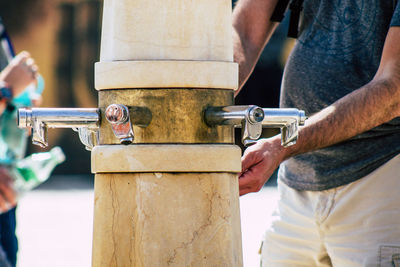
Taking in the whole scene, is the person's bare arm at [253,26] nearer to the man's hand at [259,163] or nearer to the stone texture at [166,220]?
the man's hand at [259,163]

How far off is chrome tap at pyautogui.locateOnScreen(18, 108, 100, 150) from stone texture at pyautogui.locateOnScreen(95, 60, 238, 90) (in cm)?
7

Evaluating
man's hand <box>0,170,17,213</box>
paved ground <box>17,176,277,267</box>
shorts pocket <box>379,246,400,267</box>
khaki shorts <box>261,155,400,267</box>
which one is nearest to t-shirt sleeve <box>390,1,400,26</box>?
khaki shorts <box>261,155,400,267</box>

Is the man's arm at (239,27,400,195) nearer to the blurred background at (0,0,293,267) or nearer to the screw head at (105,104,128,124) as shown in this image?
the screw head at (105,104,128,124)

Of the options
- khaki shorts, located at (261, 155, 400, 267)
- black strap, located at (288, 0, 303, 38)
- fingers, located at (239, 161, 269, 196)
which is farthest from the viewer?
black strap, located at (288, 0, 303, 38)

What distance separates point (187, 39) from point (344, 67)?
1007 mm

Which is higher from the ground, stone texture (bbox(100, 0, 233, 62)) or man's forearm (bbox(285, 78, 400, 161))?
stone texture (bbox(100, 0, 233, 62))

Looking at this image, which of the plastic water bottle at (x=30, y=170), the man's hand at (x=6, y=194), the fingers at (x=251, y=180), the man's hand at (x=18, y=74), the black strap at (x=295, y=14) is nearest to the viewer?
the fingers at (x=251, y=180)

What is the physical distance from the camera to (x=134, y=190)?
144 cm

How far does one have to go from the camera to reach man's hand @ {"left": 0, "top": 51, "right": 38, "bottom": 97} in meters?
4.48

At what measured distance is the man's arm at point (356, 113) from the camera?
1.96 m

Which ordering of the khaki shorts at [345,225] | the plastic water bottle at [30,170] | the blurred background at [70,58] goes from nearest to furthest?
the khaki shorts at [345,225]
the plastic water bottle at [30,170]
the blurred background at [70,58]

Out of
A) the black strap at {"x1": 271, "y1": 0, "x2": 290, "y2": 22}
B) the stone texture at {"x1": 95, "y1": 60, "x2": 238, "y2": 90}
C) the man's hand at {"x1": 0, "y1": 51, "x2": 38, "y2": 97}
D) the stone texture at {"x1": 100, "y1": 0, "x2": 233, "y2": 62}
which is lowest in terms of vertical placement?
the man's hand at {"x1": 0, "y1": 51, "x2": 38, "y2": 97}

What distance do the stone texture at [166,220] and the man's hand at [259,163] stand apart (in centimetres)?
35

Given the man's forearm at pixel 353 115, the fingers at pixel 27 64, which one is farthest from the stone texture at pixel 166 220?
the fingers at pixel 27 64
